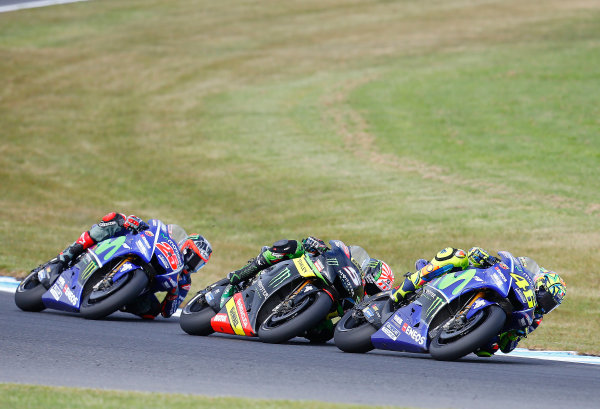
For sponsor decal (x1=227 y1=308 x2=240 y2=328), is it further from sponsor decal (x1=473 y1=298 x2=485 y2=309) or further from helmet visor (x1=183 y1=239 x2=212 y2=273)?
sponsor decal (x1=473 y1=298 x2=485 y2=309)

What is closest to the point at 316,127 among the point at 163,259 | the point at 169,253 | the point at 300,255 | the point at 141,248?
the point at 169,253

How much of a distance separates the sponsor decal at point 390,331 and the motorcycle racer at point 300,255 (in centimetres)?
119

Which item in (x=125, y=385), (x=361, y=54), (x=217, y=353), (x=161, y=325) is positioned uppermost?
(x=125, y=385)

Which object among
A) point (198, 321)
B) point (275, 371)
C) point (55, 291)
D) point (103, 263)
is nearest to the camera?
point (275, 371)

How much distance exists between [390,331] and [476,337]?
989mm

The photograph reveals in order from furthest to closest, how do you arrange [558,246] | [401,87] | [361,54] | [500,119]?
[361,54]
[401,87]
[500,119]
[558,246]

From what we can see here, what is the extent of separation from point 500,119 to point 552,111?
64.4 inches

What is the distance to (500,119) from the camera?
3147cm

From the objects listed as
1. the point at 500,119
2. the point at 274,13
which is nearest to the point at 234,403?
the point at 500,119

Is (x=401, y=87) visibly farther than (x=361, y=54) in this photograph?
No

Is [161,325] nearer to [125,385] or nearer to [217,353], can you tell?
[217,353]

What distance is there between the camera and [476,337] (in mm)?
8977

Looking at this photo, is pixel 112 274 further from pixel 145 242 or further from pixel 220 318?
pixel 220 318

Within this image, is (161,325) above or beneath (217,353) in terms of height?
beneath
